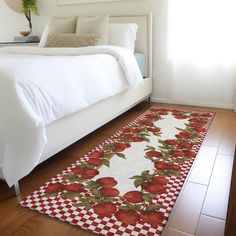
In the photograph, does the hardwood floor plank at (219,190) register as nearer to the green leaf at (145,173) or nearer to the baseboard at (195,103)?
the green leaf at (145,173)

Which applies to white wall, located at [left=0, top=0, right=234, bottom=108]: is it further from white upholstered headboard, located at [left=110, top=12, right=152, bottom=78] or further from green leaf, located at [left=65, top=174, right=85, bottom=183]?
green leaf, located at [left=65, top=174, right=85, bottom=183]

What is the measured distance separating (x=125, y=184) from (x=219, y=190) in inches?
20.4

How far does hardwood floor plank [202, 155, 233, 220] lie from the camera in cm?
126

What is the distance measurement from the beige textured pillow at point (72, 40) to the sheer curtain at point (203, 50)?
919 millimetres

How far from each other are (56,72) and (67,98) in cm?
18

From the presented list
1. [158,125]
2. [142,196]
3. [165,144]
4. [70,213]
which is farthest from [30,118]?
[158,125]

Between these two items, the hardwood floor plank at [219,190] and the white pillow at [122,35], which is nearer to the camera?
the hardwood floor plank at [219,190]

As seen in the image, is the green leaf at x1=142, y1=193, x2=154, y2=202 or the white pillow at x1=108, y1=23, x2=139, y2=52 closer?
the green leaf at x1=142, y1=193, x2=154, y2=202

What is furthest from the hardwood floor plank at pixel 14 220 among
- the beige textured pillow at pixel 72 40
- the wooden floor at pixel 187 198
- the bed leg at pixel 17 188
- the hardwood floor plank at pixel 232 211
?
the beige textured pillow at pixel 72 40

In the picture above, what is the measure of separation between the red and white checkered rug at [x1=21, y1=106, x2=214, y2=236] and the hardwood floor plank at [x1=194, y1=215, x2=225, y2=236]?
0.15 metres

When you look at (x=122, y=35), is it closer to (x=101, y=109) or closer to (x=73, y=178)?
(x=101, y=109)

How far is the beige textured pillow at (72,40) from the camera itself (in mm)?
2611

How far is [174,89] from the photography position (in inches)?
123

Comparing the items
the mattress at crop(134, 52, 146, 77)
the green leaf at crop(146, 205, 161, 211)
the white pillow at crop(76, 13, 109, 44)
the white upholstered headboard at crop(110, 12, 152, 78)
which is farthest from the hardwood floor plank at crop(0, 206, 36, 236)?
the white upholstered headboard at crop(110, 12, 152, 78)
